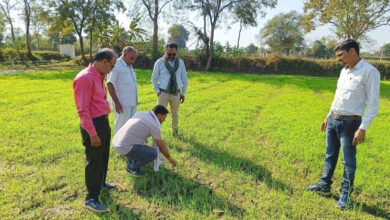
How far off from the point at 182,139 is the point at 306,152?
7.74 feet

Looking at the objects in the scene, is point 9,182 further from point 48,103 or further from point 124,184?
point 48,103

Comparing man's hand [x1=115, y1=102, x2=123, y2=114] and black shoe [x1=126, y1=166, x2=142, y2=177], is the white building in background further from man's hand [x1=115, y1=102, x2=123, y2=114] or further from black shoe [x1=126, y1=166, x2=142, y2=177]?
black shoe [x1=126, y1=166, x2=142, y2=177]

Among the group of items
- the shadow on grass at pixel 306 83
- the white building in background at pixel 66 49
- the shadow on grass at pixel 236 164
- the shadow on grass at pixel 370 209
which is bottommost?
the shadow on grass at pixel 370 209

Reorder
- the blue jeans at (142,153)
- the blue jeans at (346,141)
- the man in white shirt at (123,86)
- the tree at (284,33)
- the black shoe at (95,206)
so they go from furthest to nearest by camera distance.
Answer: the tree at (284,33)
the man in white shirt at (123,86)
the blue jeans at (142,153)
the blue jeans at (346,141)
the black shoe at (95,206)

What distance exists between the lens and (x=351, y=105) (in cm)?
350

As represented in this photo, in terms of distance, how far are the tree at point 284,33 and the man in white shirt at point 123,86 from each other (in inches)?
1775

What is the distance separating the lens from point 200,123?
7.66 m

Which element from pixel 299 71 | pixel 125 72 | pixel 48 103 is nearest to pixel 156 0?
pixel 299 71

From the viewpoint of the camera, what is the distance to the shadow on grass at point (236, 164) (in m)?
4.33

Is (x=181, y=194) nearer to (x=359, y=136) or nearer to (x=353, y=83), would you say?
(x=359, y=136)

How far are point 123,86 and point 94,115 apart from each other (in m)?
1.49

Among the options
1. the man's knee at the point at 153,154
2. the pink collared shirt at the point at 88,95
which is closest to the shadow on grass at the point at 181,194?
the man's knee at the point at 153,154

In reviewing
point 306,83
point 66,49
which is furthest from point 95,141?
point 66,49

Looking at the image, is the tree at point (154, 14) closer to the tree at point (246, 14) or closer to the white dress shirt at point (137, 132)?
the tree at point (246, 14)
